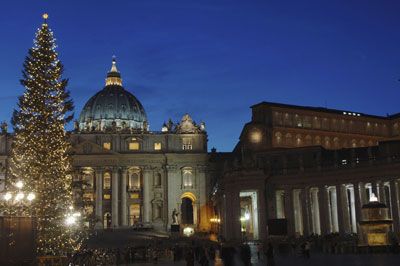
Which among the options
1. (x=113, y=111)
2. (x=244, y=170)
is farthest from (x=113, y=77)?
(x=244, y=170)

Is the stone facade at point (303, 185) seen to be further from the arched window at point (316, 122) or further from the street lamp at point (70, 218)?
the street lamp at point (70, 218)

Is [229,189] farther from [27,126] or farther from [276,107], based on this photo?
[27,126]

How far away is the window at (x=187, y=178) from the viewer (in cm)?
12431

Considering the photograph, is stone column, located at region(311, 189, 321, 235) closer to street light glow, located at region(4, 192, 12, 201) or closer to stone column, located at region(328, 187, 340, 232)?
stone column, located at region(328, 187, 340, 232)

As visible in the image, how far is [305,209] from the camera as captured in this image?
74.8 m

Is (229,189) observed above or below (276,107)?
below

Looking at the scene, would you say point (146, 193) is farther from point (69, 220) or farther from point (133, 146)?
point (69, 220)

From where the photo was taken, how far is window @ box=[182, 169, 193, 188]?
124312mm

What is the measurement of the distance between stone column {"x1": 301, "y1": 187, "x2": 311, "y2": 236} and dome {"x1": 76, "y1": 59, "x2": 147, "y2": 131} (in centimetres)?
7186

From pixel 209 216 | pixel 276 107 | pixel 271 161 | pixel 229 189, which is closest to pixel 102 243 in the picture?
pixel 229 189

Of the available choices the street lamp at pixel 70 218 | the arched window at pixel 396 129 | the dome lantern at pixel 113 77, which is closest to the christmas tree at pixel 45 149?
the street lamp at pixel 70 218

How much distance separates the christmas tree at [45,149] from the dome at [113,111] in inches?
3917

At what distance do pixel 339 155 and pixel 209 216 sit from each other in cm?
4843

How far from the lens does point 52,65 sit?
41.1 meters
